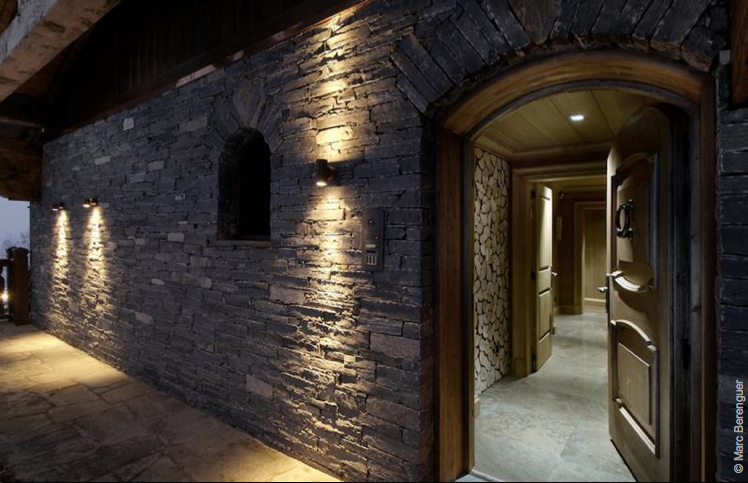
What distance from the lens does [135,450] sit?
2.79 metres

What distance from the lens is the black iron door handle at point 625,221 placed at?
2.46 metres

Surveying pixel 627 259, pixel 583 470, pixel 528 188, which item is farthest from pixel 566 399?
pixel 528 188

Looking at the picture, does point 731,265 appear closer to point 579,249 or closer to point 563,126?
point 563,126

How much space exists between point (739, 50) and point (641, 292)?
4.36ft

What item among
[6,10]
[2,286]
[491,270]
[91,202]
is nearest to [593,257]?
[491,270]

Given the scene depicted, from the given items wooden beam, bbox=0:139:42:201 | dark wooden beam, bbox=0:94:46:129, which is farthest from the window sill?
wooden beam, bbox=0:139:42:201

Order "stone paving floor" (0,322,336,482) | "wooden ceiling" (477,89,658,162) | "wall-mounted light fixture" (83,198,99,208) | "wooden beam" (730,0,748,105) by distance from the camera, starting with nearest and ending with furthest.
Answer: "wooden beam" (730,0,748,105), "stone paving floor" (0,322,336,482), "wooden ceiling" (477,89,658,162), "wall-mounted light fixture" (83,198,99,208)

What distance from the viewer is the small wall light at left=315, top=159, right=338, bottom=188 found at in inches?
98.8

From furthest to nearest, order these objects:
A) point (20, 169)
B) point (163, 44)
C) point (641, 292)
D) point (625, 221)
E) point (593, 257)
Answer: point (593, 257)
point (20, 169)
point (163, 44)
point (625, 221)
point (641, 292)

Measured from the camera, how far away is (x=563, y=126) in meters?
3.46

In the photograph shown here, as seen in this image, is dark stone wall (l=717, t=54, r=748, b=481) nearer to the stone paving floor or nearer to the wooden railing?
the stone paving floor

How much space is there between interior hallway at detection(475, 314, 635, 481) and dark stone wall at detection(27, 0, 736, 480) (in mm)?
745

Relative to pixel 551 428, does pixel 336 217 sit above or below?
above

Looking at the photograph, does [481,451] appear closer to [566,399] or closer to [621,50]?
[566,399]
